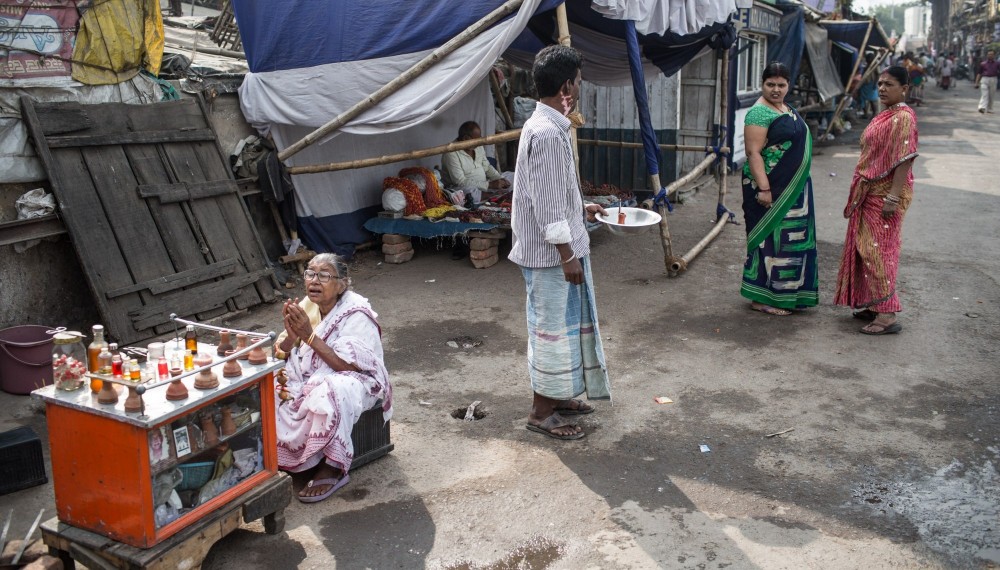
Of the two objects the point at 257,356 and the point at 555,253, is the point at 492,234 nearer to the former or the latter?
the point at 555,253

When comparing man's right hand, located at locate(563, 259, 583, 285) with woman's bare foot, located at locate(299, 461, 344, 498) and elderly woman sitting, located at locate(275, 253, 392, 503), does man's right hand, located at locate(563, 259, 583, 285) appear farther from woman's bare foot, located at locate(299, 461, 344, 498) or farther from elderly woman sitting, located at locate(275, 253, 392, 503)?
woman's bare foot, located at locate(299, 461, 344, 498)

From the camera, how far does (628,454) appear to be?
4082 mm

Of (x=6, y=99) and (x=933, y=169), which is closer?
(x=6, y=99)

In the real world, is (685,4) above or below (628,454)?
Result: above

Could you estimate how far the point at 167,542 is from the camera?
287 centimetres

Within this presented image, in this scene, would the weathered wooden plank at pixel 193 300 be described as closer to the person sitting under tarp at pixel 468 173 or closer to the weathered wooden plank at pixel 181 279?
the weathered wooden plank at pixel 181 279

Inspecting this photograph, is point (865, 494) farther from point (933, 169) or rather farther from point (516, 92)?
point (933, 169)

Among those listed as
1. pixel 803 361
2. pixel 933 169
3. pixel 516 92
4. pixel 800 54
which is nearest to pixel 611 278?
pixel 803 361

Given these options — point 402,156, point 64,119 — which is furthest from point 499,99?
point 64,119

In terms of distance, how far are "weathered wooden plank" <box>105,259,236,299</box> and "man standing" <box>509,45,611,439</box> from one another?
9.78ft

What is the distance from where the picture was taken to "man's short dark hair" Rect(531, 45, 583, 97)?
3.76 meters

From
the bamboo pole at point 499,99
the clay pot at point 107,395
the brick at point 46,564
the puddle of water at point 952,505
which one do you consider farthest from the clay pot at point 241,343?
the bamboo pole at point 499,99

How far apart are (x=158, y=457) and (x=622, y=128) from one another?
894 centimetres

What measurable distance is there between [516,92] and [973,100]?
22.0 m
